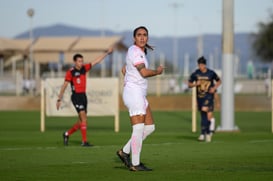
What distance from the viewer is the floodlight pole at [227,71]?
93.4 feet

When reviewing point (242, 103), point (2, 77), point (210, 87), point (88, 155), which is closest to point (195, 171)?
point (88, 155)

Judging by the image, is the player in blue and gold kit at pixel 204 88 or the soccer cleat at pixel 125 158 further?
the player in blue and gold kit at pixel 204 88

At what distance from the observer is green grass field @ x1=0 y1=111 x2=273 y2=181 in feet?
47.1

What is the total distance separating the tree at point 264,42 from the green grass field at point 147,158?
84259 mm

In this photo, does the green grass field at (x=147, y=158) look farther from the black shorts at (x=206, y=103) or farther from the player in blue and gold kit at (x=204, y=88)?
the black shorts at (x=206, y=103)

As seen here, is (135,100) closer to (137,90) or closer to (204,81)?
(137,90)

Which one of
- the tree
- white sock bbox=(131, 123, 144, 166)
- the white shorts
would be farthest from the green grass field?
the tree

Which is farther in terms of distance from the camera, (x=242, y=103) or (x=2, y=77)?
(x=2, y=77)

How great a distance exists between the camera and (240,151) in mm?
19719

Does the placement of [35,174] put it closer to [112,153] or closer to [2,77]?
[112,153]

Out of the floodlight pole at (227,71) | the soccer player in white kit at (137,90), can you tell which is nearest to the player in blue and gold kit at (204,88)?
the floodlight pole at (227,71)

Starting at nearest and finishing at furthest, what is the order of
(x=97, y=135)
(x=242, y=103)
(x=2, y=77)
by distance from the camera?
(x=97, y=135) → (x=242, y=103) → (x=2, y=77)

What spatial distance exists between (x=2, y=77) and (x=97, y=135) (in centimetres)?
6662

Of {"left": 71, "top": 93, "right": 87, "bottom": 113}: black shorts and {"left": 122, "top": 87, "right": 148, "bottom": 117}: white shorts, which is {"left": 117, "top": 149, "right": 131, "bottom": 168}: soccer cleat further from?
{"left": 71, "top": 93, "right": 87, "bottom": 113}: black shorts
